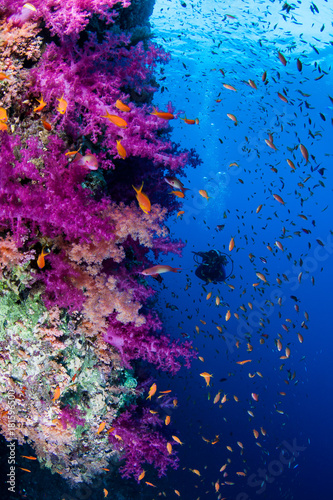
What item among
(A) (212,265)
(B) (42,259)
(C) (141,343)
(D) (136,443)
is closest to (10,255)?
(B) (42,259)

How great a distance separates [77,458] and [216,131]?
5090 centimetres

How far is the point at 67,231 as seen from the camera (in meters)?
2.95

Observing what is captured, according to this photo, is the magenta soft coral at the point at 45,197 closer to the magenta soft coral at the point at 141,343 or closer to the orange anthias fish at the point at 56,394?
the magenta soft coral at the point at 141,343

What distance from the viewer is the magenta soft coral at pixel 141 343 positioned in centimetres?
372

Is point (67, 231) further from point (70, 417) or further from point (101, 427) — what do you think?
point (101, 427)

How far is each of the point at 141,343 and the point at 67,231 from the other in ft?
6.23

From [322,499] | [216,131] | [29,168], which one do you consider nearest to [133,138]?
[29,168]

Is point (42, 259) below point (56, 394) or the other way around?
the other way around

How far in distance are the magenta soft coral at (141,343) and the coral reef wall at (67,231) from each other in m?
0.02

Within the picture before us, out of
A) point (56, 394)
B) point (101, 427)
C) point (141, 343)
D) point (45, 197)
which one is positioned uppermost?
point (45, 197)

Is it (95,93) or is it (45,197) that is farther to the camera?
(95,93)

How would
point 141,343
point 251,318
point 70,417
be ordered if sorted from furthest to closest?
point 251,318, point 141,343, point 70,417

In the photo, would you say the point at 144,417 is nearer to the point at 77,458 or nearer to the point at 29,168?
the point at 77,458

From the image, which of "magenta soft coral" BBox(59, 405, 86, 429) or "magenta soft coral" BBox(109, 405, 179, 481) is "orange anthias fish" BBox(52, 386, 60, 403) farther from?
"magenta soft coral" BBox(109, 405, 179, 481)
